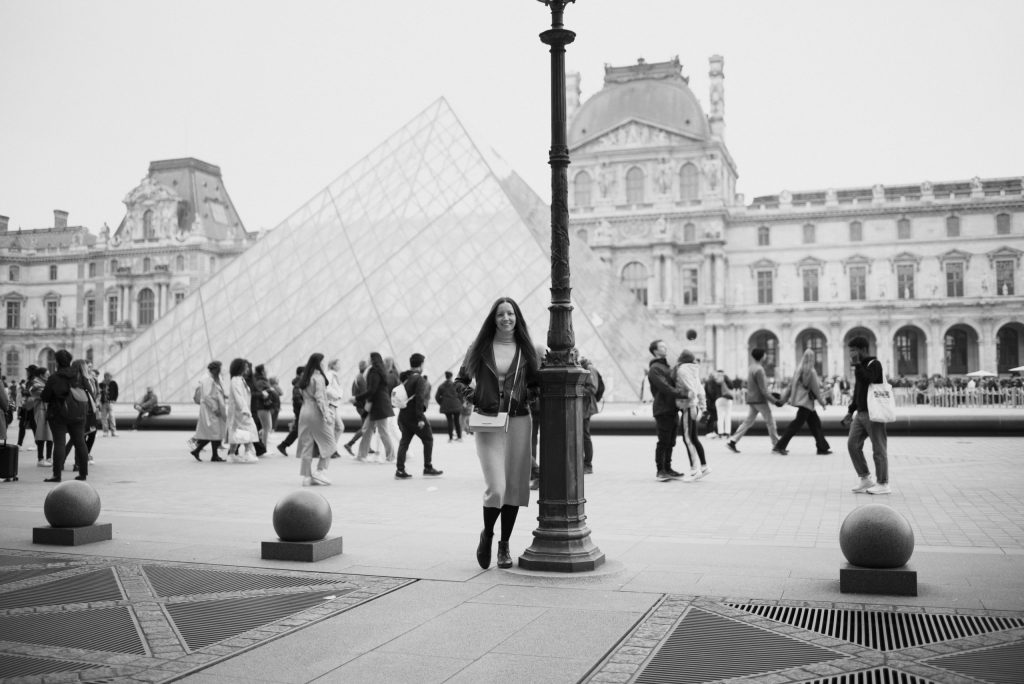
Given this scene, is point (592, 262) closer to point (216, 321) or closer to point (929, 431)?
point (216, 321)

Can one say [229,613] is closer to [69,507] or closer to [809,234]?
[69,507]

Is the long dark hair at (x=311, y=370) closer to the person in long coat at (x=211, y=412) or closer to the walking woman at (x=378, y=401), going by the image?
the walking woman at (x=378, y=401)

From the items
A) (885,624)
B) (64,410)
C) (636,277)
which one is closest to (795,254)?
(636,277)

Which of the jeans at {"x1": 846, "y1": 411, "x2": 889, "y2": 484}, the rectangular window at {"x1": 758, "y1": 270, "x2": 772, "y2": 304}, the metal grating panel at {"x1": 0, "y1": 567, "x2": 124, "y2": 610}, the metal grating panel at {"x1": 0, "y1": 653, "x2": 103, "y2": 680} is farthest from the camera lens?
the rectangular window at {"x1": 758, "y1": 270, "x2": 772, "y2": 304}

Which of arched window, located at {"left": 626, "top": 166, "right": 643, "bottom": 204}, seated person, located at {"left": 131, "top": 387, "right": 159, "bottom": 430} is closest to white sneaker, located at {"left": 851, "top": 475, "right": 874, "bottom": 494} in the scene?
seated person, located at {"left": 131, "top": 387, "right": 159, "bottom": 430}

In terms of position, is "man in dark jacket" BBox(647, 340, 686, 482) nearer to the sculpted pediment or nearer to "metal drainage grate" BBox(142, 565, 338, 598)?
"metal drainage grate" BBox(142, 565, 338, 598)

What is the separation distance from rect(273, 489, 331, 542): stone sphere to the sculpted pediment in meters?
53.0

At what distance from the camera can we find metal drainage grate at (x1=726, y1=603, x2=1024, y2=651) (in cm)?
352

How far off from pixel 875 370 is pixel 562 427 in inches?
162

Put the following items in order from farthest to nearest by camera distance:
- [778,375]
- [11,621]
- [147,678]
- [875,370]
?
[778,375], [875,370], [11,621], [147,678]

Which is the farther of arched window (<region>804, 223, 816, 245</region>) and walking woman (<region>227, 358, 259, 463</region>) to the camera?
arched window (<region>804, 223, 816, 245</region>)

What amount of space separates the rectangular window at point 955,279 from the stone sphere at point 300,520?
53.1m

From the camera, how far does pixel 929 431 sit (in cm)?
1512

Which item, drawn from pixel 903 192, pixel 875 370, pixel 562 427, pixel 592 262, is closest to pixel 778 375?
pixel 903 192
